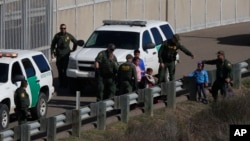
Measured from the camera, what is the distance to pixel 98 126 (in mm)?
22234

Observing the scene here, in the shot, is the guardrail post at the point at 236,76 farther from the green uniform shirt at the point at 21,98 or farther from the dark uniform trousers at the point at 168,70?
the green uniform shirt at the point at 21,98

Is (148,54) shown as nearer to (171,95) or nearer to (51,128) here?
(171,95)

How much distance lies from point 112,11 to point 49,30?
4.69 m

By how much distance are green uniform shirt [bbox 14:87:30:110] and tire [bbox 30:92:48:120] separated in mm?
1474

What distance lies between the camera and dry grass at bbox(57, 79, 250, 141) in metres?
19.7

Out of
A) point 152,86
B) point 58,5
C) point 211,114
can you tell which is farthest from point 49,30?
point 211,114

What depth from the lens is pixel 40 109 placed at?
2300 cm

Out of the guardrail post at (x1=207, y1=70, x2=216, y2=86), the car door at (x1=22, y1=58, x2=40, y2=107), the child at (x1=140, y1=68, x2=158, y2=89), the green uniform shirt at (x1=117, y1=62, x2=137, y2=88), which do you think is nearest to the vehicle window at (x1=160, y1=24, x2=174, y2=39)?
the guardrail post at (x1=207, y1=70, x2=216, y2=86)

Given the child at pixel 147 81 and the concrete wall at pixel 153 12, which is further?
the concrete wall at pixel 153 12

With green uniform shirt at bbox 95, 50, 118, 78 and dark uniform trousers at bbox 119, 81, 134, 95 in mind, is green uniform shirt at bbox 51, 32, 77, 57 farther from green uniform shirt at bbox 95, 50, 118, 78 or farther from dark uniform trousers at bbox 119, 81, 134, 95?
dark uniform trousers at bbox 119, 81, 134, 95

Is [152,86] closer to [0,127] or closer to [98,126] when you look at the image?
[98,126]

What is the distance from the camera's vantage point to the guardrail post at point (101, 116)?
22.1 m

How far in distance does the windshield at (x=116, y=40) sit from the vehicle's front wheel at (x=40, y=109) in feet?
13.6

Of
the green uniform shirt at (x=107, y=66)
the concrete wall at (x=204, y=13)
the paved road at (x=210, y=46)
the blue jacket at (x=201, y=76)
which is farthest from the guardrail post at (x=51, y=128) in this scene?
the concrete wall at (x=204, y=13)
